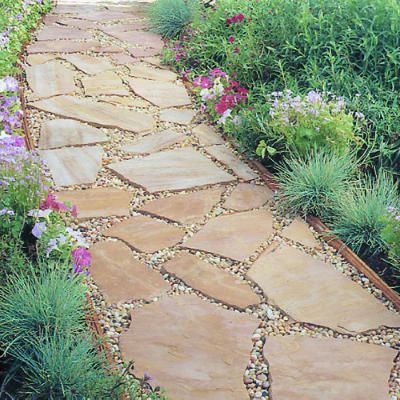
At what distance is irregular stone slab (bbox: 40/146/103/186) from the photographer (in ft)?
→ 12.1

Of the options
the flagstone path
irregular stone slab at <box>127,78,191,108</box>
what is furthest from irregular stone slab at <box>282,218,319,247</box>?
irregular stone slab at <box>127,78,191,108</box>

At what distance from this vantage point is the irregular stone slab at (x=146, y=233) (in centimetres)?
310

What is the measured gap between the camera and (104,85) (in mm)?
5004

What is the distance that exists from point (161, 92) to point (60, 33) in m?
1.74

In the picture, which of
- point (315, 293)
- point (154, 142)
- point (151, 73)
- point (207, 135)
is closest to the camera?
point (315, 293)

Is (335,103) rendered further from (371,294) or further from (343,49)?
(371,294)

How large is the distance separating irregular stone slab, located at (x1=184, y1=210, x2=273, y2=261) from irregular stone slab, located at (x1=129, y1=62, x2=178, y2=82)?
85.9 inches

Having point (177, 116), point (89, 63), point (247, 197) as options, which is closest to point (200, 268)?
point (247, 197)

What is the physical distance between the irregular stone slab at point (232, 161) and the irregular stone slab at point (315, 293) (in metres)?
0.79

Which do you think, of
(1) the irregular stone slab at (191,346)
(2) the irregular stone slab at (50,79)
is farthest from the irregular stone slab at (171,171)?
(2) the irregular stone slab at (50,79)

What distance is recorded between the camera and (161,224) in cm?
328

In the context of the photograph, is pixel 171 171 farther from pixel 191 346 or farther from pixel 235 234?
pixel 191 346

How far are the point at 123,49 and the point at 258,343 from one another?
3960 millimetres

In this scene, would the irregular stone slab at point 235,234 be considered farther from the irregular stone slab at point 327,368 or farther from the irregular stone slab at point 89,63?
the irregular stone slab at point 89,63
